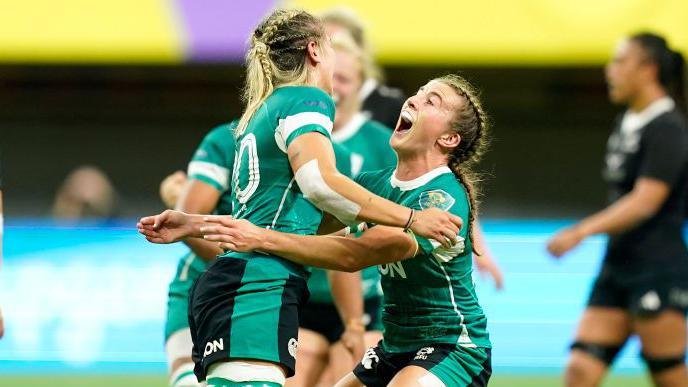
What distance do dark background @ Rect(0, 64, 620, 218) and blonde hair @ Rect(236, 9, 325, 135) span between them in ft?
29.4

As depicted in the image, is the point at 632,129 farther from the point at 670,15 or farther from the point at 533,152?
the point at 533,152

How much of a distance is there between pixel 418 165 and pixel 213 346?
3.17ft

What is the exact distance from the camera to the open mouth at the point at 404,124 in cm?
393

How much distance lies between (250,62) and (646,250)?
2.98m

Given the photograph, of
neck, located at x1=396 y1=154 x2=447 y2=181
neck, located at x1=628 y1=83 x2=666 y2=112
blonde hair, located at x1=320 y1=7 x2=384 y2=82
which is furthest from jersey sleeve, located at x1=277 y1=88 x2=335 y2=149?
neck, located at x1=628 y1=83 x2=666 y2=112

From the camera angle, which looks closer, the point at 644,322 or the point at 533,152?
the point at 644,322

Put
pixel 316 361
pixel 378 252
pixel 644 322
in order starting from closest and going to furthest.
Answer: pixel 378 252 → pixel 316 361 → pixel 644 322

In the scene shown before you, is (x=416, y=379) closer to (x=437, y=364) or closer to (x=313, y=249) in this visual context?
(x=437, y=364)

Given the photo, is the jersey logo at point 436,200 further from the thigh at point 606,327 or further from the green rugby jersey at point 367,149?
the thigh at point 606,327

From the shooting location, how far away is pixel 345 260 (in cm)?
357

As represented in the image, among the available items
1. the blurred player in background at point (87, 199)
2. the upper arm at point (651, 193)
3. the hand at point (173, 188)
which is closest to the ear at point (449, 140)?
the hand at point (173, 188)

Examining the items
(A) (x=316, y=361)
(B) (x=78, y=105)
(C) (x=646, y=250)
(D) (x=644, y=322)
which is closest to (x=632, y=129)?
(C) (x=646, y=250)

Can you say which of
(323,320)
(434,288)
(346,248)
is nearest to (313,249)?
(346,248)

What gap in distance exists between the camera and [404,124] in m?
4.02
